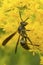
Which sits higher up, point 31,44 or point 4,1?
point 4,1

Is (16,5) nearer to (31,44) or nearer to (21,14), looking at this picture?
(21,14)

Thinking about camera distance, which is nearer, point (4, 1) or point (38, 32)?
point (38, 32)

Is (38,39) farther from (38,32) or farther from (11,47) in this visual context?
(11,47)

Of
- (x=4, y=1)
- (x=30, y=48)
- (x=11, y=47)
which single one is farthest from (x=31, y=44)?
(x=4, y=1)

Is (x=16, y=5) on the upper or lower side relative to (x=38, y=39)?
upper

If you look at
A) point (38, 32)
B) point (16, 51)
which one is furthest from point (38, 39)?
point (16, 51)

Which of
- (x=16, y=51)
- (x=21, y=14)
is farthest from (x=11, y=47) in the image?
(x=21, y=14)

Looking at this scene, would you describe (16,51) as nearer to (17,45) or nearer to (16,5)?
(17,45)

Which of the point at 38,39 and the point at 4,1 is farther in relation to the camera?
the point at 4,1
